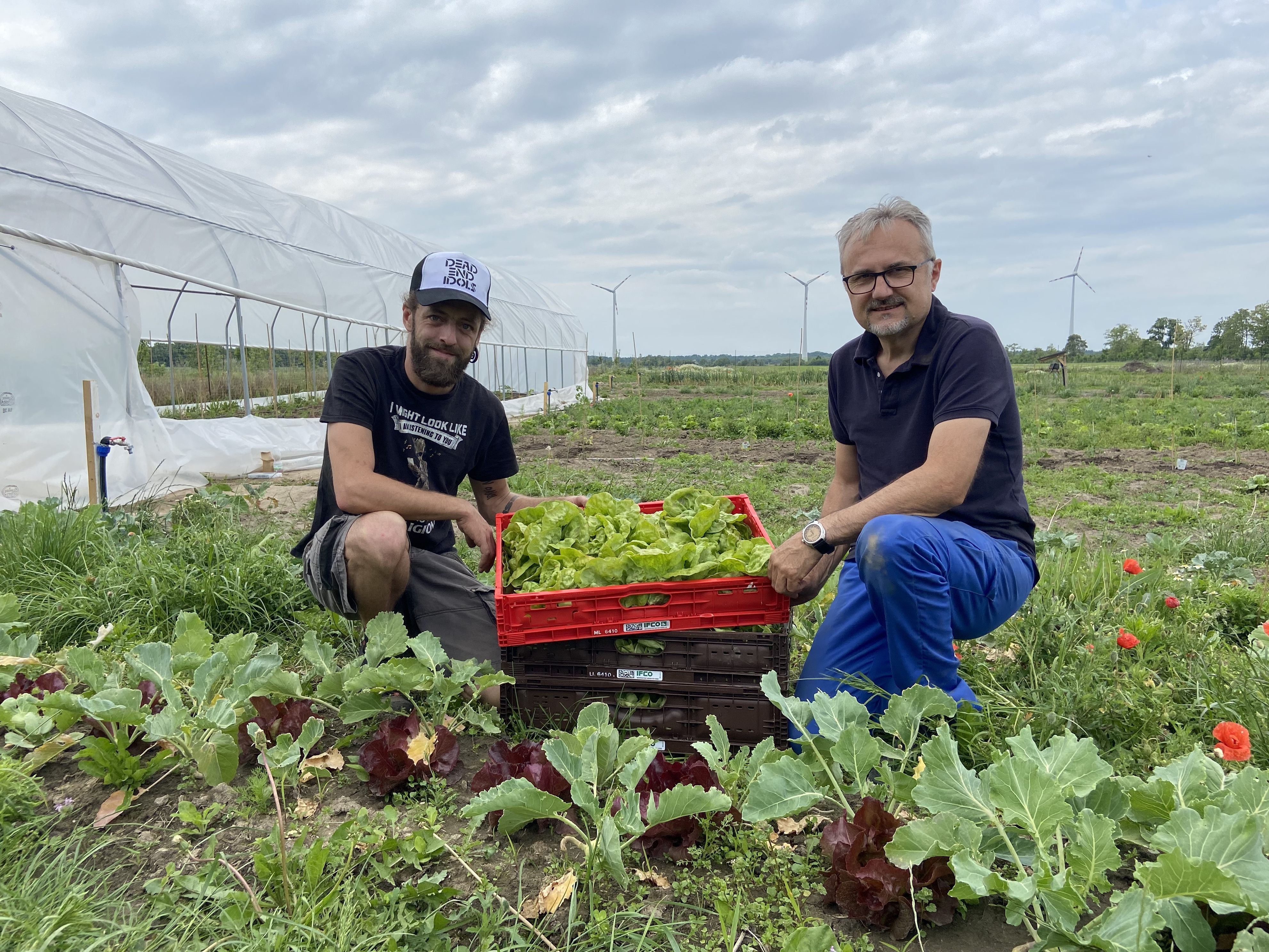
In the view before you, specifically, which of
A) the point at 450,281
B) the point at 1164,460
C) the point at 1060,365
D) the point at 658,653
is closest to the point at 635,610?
the point at 658,653

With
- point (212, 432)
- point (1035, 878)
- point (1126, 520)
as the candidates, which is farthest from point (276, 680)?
point (212, 432)

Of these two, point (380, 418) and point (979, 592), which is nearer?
point (979, 592)

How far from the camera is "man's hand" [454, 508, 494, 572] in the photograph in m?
3.13

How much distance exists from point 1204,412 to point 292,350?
19.8 metres

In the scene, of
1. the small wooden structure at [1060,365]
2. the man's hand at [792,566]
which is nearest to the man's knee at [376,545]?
the man's hand at [792,566]

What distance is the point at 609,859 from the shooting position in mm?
1791

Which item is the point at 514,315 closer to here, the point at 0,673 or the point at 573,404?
the point at 573,404

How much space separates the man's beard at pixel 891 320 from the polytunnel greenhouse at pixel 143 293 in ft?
18.1

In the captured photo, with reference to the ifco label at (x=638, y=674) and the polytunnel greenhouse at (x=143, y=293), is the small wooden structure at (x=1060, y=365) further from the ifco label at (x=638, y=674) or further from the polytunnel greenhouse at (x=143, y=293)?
the ifco label at (x=638, y=674)

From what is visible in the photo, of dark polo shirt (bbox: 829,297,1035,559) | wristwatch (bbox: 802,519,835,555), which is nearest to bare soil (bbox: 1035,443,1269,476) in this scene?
dark polo shirt (bbox: 829,297,1035,559)

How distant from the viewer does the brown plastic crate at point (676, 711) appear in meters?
2.62

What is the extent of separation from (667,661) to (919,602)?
2.96 ft

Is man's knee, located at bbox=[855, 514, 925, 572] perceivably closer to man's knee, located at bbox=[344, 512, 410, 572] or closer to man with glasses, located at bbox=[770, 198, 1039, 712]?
man with glasses, located at bbox=[770, 198, 1039, 712]

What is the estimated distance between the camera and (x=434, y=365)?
3520 mm
